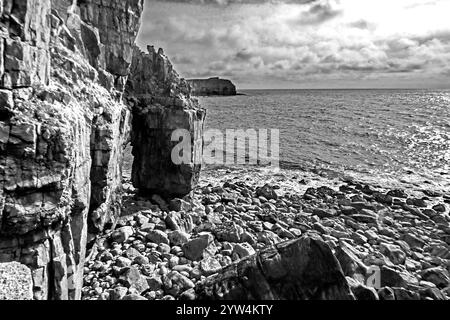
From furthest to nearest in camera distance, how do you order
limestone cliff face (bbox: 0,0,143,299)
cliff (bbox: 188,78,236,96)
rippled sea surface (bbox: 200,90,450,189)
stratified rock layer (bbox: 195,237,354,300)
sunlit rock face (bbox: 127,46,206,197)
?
cliff (bbox: 188,78,236,96), rippled sea surface (bbox: 200,90,450,189), sunlit rock face (bbox: 127,46,206,197), stratified rock layer (bbox: 195,237,354,300), limestone cliff face (bbox: 0,0,143,299)

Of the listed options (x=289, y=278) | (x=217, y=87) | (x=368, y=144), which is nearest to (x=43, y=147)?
(x=289, y=278)

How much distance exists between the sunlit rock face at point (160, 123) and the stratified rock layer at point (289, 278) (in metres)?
13.6

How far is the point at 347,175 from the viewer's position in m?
36.4

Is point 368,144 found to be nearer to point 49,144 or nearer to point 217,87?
point 49,144

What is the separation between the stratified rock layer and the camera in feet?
31.2

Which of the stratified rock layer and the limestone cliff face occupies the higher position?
the limestone cliff face

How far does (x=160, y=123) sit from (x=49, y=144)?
41.8 ft

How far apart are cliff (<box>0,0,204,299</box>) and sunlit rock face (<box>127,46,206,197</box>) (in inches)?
265

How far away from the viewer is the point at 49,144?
9.94m

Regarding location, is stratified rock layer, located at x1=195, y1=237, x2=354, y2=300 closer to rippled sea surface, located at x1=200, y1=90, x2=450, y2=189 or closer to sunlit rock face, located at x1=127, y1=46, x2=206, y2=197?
sunlit rock face, located at x1=127, y1=46, x2=206, y2=197

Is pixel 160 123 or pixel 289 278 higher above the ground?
pixel 160 123

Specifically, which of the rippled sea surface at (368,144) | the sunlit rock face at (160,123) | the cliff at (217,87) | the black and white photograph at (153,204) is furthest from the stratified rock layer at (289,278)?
the cliff at (217,87)

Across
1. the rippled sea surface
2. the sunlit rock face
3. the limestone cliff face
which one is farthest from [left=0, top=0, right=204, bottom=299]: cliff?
the rippled sea surface
